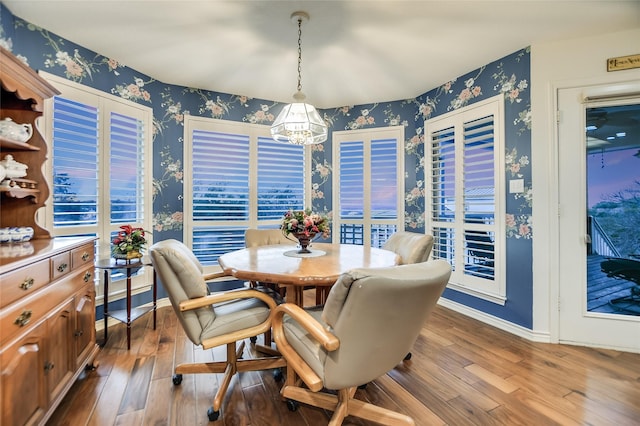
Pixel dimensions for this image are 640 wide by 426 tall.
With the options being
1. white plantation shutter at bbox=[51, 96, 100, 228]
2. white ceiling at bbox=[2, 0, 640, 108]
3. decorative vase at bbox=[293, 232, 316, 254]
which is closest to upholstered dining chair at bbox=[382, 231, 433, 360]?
decorative vase at bbox=[293, 232, 316, 254]

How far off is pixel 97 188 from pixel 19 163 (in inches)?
35.6

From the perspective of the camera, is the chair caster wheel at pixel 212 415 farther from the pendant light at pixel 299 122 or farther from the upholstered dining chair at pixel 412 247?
the pendant light at pixel 299 122

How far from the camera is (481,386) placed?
6.17 feet

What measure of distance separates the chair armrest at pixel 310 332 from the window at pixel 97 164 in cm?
214

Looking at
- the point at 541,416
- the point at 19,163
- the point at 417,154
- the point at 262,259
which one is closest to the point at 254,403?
the point at 262,259

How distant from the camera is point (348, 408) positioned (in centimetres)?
151

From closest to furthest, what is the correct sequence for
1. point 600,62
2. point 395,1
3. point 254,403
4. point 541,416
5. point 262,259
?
point 541,416
point 254,403
point 395,1
point 262,259
point 600,62

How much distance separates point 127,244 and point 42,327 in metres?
1.19

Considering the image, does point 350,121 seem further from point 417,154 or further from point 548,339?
point 548,339

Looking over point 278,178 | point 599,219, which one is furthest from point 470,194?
point 278,178

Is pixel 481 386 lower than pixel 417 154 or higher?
lower

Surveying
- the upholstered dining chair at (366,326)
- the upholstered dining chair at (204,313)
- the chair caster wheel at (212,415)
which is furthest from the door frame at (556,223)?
the chair caster wheel at (212,415)

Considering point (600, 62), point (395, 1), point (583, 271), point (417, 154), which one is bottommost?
point (583, 271)

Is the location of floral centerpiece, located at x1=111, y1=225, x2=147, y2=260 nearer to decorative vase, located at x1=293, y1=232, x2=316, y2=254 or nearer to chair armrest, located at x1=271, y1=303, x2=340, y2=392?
decorative vase, located at x1=293, y1=232, x2=316, y2=254
